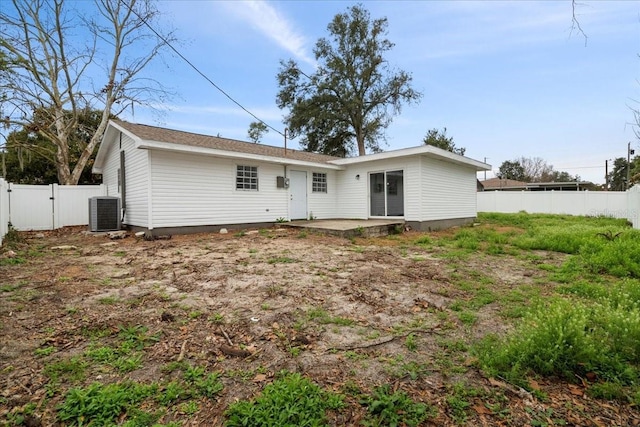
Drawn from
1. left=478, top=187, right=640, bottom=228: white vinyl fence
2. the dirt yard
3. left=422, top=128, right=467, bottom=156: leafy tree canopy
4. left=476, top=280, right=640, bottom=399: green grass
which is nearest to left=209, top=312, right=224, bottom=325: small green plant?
the dirt yard

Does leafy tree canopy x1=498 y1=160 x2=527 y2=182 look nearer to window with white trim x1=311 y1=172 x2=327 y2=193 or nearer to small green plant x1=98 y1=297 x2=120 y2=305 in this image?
window with white trim x1=311 y1=172 x2=327 y2=193

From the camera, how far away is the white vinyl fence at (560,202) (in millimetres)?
14281

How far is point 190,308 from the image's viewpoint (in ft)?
10.9

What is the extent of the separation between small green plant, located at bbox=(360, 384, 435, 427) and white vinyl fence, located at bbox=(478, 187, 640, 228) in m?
15.9

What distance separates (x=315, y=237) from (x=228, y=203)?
3.19 meters

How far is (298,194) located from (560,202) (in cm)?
1450

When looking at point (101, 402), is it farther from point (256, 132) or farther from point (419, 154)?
point (256, 132)

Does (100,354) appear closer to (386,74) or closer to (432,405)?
(432,405)

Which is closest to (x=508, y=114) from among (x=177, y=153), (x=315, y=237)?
(x=315, y=237)

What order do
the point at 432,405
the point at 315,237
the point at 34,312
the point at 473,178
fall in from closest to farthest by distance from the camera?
1. the point at 432,405
2. the point at 34,312
3. the point at 315,237
4. the point at 473,178

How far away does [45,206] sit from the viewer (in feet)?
33.5

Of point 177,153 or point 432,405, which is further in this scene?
point 177,153

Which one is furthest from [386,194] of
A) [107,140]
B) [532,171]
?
[532,171]

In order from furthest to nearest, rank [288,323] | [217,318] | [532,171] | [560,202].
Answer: [532,171] < [560,202] < [217,318] < [288,323]
